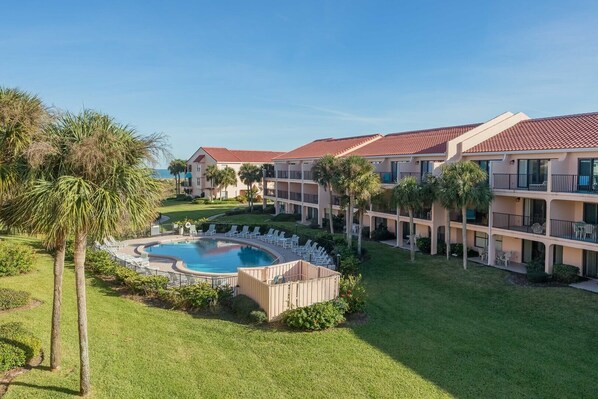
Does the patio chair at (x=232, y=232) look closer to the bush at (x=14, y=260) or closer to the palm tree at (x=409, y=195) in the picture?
the palm tree at (x=409, y=195)

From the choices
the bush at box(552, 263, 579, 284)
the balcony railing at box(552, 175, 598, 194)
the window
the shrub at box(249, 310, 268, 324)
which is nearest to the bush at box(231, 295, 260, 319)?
the shrub at box(249, 310, 268, 324)

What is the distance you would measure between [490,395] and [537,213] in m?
17.3

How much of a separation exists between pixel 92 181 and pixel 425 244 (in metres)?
24.3

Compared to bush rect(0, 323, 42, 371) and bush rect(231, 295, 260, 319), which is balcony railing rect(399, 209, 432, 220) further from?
bush rect(0, 323, 42, 371)

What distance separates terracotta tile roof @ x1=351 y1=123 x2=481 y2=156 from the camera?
3241cm

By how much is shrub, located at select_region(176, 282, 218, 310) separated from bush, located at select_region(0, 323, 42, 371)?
245 inches

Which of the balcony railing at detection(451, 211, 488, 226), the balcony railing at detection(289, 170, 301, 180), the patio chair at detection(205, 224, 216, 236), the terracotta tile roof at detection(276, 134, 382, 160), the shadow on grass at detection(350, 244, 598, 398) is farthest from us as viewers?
the balcony railing at detection(289, 170, 301, 180)

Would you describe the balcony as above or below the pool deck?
above

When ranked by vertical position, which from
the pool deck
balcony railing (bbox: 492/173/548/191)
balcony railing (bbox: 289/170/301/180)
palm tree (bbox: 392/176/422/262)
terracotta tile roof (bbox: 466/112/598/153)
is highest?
terracotta tile roof (bbox: 466/112/598/153)

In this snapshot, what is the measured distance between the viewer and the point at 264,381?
11.6 metres

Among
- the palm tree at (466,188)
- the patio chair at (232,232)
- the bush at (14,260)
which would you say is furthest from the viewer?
the patio chair at (232,232)

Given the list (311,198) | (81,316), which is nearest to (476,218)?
(311,198)

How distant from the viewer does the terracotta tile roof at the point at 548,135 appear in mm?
22812

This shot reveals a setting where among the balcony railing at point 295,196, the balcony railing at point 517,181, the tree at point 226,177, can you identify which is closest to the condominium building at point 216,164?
the tree at point 226,177
